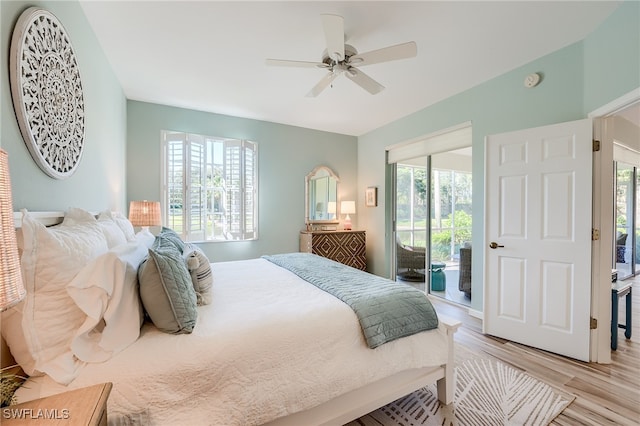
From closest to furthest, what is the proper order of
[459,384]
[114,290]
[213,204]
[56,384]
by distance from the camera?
[56,384]
[114,290]
[459,384]
[213,204]

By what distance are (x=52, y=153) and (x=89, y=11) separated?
132 cm

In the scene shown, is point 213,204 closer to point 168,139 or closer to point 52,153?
point 168,139

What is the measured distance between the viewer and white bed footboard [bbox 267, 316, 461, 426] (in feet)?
4.48

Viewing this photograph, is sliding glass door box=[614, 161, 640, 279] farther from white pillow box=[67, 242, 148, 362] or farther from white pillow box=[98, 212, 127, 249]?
white pillow box=[98, 212, 127, 249]

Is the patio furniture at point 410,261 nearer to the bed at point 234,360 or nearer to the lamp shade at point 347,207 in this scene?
the lamp shade at point 347,207

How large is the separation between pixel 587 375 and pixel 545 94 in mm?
2467

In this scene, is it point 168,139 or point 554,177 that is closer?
point 554,177

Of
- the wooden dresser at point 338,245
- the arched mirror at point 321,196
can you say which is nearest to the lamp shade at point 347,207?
the arched mirror at point 321,196

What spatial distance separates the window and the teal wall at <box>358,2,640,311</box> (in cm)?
256

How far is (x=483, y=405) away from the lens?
5.75 ft

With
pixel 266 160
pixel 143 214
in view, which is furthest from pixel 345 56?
pixel 143 214

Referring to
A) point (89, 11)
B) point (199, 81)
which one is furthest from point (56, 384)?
point (199, 81)

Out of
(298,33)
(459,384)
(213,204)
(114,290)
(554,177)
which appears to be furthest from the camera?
(213,204)

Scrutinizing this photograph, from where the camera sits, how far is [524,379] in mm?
2010
